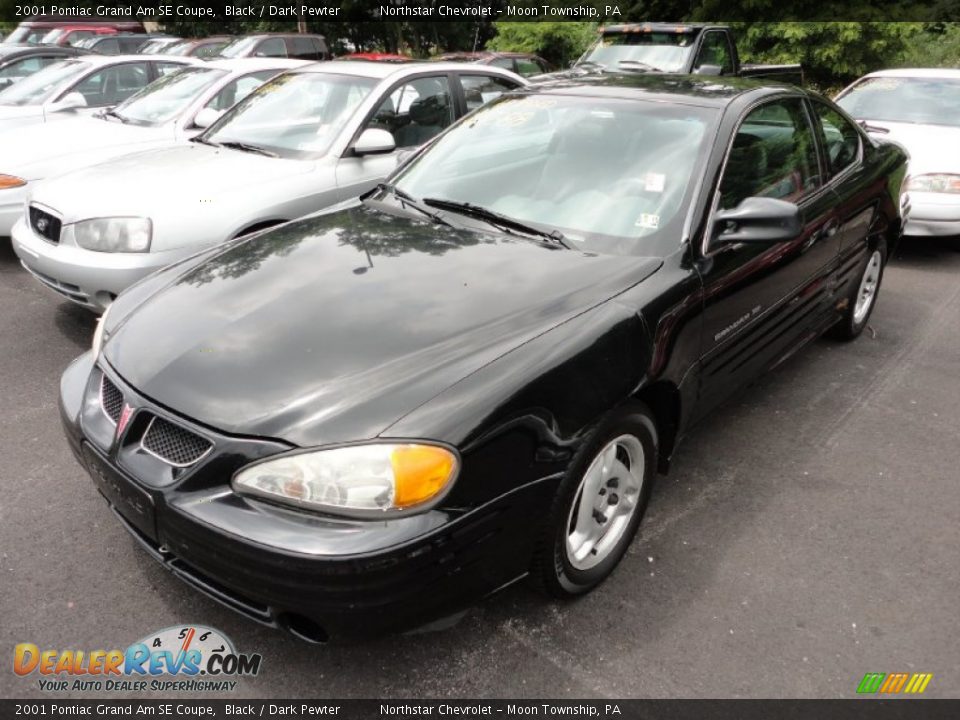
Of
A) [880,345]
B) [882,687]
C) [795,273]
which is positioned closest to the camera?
A: [882,687]

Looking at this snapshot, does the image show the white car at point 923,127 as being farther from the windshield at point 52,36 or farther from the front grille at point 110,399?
the windshield at point 52,36

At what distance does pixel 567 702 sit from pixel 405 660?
19.9 inches

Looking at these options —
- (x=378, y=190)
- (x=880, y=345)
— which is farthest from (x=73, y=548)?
(x=880, y=345)

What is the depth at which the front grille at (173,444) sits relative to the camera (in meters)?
2.15

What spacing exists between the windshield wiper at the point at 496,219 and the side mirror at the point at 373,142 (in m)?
1.78

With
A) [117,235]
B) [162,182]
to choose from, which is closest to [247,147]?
[162,182]

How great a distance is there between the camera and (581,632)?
254 cm

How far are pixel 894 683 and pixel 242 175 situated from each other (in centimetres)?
417

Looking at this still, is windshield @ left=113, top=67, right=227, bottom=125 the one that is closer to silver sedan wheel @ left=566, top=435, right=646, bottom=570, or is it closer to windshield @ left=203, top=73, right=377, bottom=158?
windshield @ left=203, top=73, right=377, bottom=158

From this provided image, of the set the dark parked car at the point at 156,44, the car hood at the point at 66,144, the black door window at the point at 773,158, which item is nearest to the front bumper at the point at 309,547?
the black door window at the point at 773,158

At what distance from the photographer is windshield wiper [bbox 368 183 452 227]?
3.25 m

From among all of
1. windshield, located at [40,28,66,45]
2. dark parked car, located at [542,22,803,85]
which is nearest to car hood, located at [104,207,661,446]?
dark parked car, located at [542,22,803,85]

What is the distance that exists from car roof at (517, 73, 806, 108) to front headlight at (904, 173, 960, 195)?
327 cm

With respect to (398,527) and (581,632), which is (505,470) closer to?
(398,527)
